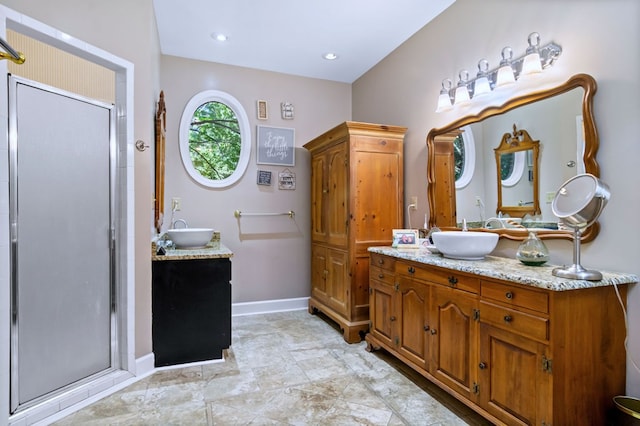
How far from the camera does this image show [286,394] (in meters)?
2.17

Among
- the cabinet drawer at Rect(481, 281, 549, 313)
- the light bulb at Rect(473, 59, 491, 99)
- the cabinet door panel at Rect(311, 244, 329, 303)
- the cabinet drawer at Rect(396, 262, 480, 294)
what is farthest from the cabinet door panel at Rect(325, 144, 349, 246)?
the cabinet drawer at Rect(481, 281, 549, 313)

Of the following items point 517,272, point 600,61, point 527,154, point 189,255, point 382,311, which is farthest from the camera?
point 382,311

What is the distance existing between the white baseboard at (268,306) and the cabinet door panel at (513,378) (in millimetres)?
2567

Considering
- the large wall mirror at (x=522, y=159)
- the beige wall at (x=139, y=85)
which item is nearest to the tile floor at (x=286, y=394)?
the beige wall at (x=139, y=85)

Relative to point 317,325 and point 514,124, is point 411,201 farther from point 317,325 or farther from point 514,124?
point 317,325

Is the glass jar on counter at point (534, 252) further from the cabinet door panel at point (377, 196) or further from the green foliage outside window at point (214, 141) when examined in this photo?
the green foliage outside window at point (214, 141)

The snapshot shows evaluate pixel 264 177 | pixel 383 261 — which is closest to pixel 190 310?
pixel 383 261

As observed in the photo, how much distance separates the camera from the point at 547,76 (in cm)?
204

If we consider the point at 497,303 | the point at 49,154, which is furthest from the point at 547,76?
the point at 49,154

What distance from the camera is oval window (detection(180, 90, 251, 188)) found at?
12.2 ft

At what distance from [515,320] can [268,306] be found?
9.38ft

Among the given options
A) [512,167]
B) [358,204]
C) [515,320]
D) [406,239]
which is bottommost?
[515,320]

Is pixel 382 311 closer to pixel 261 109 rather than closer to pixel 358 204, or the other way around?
pixel 358 204

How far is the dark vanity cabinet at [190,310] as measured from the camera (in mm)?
2516
